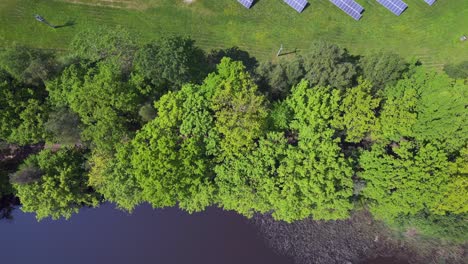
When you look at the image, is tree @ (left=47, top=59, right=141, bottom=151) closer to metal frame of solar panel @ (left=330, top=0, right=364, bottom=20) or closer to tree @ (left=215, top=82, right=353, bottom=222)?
tree @ (left=215, top=82, right=353, bottom=222)

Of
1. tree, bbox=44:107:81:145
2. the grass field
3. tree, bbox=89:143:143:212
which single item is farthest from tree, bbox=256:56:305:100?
tree, bbox=44:107:81:145

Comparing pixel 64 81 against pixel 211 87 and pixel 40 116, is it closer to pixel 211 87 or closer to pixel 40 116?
pixel 40 116

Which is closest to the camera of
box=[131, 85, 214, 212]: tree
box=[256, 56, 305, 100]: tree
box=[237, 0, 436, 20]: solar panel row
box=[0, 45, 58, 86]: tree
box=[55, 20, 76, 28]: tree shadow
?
box=[131, 85, 214, 212]: tree

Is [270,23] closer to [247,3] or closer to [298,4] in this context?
[247,3]

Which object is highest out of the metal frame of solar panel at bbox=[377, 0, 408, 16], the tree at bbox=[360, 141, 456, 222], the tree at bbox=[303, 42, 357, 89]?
the metal frame of solar panel at bbox=[377, 0, 408, 16]

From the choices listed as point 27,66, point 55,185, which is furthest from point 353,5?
point 55,185

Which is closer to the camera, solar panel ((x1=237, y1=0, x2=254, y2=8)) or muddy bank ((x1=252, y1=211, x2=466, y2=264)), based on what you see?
solar panel ((x1=237, y1=0, x2=254, y2=8))
